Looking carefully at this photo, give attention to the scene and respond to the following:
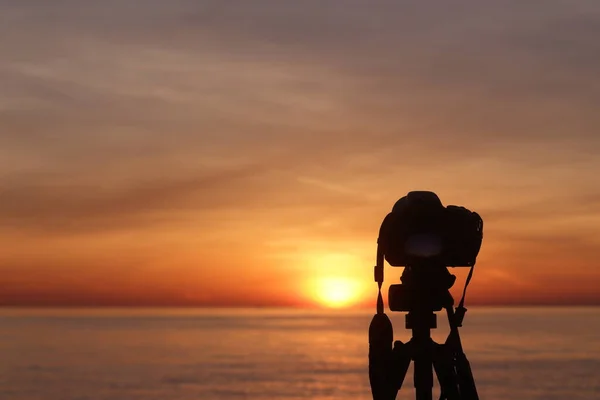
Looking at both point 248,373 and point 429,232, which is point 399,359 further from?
point 248,373

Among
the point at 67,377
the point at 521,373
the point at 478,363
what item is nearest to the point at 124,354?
the point at 67,377

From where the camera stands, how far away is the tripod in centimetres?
555

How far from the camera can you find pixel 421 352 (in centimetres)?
557

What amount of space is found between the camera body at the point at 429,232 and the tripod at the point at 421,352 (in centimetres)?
22

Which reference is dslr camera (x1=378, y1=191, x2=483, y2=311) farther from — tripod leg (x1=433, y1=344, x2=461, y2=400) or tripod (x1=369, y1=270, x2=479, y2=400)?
tripod leg (x1=433, y1=344, x2=461, y2=400)

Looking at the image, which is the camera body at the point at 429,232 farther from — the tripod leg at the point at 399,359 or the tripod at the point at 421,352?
the tripod leg at the point at 399,359

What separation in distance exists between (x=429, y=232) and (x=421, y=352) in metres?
0.74

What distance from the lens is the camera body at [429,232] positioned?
5.56m

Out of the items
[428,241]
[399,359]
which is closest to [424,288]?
[428,241]

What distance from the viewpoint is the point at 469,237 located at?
5.55 m

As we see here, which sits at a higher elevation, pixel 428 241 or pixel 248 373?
pixel 248 373

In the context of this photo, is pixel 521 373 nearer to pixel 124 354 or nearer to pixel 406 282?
pixel 124 354

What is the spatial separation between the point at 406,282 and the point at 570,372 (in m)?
86.4

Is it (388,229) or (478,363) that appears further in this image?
(478,363)
